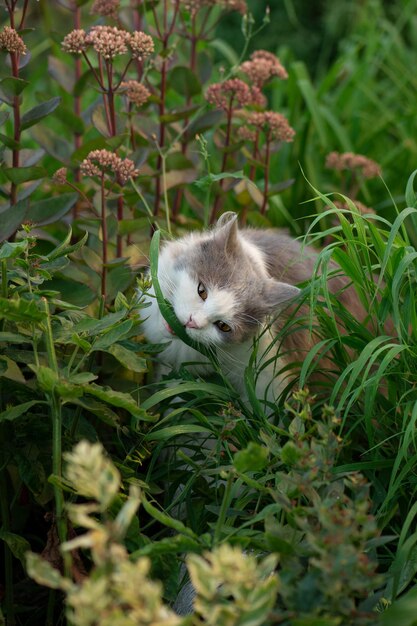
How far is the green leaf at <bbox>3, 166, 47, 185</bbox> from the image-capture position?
2.40m

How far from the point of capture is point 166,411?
245 centimetres

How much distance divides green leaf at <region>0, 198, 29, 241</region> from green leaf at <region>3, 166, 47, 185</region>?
76mm

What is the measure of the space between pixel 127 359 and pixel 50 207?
87 centimetres

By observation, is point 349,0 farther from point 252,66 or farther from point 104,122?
point 104,122

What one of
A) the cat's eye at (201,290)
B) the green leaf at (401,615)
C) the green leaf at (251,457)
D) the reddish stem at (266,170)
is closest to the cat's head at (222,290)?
the cat's eye at (201,290)

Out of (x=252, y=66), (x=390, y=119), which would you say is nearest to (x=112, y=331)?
(x=252, y=66)

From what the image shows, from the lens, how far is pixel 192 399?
7.57 ft

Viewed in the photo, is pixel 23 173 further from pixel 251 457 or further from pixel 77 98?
pixel 251 457

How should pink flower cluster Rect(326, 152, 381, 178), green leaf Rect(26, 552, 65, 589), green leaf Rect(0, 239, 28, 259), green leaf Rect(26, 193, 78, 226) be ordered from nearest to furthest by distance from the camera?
green leaf Rect(26, 552, 65, 589) → green leaf Rect(0, 239, 28, 259) → green leaf Rect(26, 193, 78, 226) → pink flower cluster Rect(326, 152, 381, 178)

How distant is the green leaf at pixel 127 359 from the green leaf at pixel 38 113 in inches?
32.3

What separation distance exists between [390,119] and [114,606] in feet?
11.9

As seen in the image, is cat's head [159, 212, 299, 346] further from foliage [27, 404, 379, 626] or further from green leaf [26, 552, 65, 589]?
green leaf [26, 552, 65, 589]

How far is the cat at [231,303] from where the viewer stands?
2383mm

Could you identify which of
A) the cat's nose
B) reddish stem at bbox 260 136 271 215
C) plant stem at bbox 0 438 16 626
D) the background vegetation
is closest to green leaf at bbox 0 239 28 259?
the background vegetation
